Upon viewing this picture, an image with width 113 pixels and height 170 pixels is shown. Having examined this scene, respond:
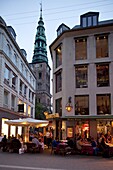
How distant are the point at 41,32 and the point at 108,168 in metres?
79.6

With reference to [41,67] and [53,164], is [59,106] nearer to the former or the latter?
[53,164]

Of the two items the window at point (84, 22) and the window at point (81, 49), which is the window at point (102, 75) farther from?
the window at point (84, 22)

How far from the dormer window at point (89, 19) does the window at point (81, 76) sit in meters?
5.10

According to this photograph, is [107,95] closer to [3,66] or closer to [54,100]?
[54,100]

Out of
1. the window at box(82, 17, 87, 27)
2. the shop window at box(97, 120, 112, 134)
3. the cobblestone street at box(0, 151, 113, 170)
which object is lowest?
the cobblestone street at box(0, 151, 113, 170)

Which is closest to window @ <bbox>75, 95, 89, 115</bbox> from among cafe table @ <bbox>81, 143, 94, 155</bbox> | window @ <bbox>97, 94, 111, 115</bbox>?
window @ <bbox>97, 94, 111, 115</bbox>

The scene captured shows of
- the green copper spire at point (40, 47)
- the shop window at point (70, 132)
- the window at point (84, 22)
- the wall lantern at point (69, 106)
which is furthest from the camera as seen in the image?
the green copper spire at point (40, 47)

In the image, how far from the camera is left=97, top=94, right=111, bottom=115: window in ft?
76.4

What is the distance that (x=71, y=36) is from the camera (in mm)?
25766

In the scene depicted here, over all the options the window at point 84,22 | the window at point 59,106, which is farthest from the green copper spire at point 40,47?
the window at point 59,106

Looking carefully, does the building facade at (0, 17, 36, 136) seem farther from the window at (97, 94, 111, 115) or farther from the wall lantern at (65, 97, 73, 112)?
the window at (97, 94, 111, 115)

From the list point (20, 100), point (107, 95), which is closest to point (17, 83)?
point (20, 100)

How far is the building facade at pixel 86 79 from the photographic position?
23.4m

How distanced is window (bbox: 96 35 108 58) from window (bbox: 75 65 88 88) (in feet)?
6.37
